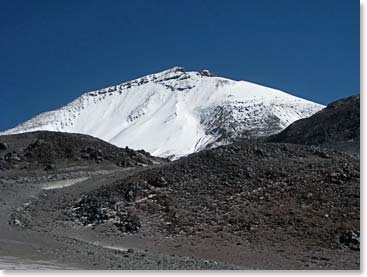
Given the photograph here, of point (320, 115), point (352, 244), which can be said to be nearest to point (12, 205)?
point (352, 244)

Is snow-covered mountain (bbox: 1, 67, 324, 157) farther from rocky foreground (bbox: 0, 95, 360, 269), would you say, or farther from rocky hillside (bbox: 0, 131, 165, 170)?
rocky foreground (bbox: 0, 95, 360, 269)

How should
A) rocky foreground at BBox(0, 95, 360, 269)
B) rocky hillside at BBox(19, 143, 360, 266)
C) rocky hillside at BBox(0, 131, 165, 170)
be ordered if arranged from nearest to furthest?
rocky foreground at BBox(0, 95, 360, 269) < rocky hillside at BBox(19, 143, 360, 266) < rocky hillside at BBox(0, 131, 165, 170)

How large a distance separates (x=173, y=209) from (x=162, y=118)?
11059 cm

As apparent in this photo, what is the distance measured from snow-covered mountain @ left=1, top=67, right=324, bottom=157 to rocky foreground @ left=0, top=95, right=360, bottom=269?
7316 cm

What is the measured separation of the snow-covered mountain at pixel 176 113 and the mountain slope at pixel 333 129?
161ft

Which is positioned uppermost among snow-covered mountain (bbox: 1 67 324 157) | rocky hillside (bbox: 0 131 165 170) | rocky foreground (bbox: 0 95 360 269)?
snow-covered mountain (bbox: 1 67 324 157)

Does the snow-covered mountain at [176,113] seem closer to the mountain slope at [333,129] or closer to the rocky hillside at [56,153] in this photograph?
the rocky hillside at [56,153]

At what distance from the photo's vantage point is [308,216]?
17219 mm

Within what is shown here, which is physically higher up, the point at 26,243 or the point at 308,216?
the point at 308,216

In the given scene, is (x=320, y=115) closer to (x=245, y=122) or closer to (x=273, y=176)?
(x=273, y=176)

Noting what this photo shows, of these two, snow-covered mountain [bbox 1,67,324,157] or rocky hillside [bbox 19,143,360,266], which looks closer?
rocky hillside [bbox 19,143,360,266]

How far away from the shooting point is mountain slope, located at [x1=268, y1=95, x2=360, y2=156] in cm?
3588

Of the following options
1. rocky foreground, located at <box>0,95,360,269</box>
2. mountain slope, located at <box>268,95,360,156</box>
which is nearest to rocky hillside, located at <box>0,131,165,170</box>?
mountain slope, located at <box>268,95,360,156</box>

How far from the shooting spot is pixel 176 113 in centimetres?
13012
